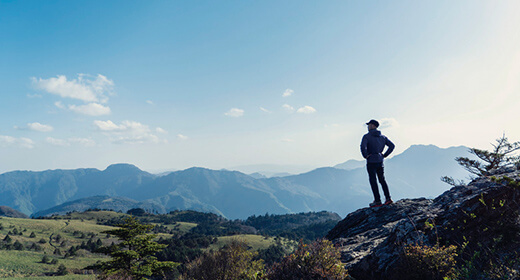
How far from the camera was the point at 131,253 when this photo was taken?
2416 centimetres

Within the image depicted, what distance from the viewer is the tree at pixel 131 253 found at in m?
24.3

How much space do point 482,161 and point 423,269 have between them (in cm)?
2012

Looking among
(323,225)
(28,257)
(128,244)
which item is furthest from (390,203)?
(323,225)

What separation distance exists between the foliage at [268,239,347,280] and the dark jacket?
229 inches

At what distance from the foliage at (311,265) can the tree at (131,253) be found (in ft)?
71.2

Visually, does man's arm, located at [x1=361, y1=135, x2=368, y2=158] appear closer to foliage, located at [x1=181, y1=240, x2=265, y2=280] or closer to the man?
the man

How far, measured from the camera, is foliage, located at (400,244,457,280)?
512 cm

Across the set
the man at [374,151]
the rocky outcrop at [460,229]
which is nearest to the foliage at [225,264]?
the man at [374,151]

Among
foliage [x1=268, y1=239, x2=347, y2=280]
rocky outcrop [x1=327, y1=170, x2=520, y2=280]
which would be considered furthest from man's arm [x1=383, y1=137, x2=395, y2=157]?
foliage [x1=268, y1=239, x2=347, y2=280]

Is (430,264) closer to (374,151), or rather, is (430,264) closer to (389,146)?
(374,151)

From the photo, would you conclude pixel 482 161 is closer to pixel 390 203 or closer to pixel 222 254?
pixel 390 203

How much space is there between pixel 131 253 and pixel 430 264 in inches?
1029

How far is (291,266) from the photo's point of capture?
6133mm

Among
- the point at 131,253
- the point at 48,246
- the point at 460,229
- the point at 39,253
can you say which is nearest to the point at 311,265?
the point at 460,229
